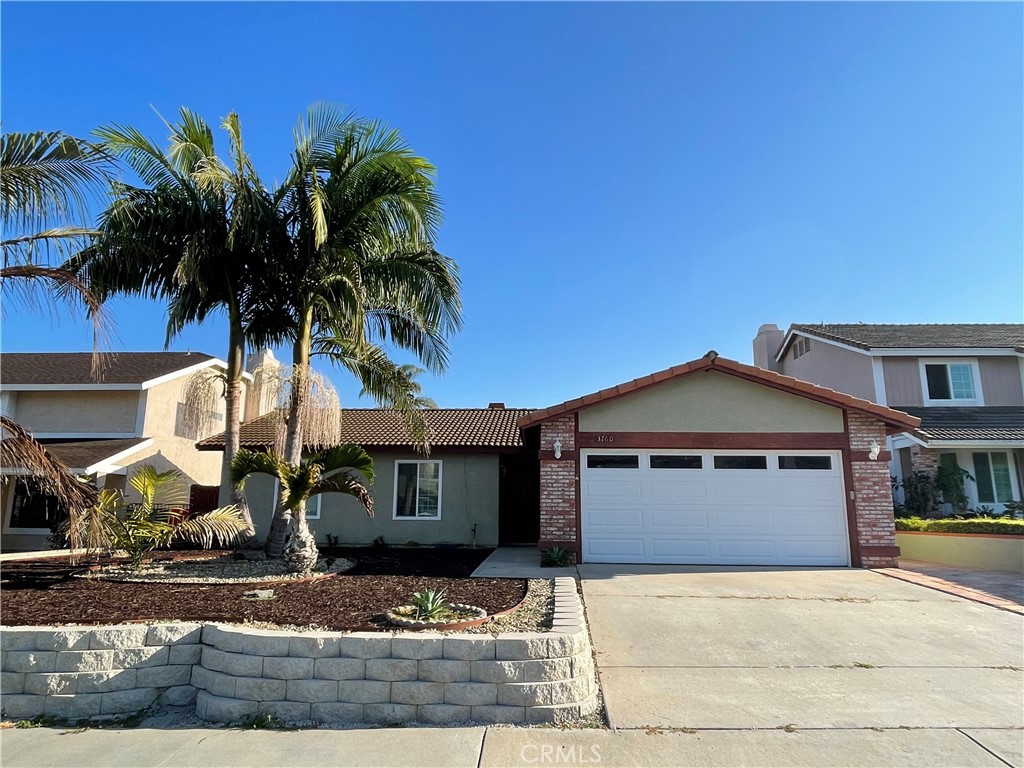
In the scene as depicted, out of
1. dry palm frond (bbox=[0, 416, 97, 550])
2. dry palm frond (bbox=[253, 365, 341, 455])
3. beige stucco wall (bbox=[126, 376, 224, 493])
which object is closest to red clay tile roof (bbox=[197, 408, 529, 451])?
beige stucco wall (bbox=[126, 376, 224, 493])

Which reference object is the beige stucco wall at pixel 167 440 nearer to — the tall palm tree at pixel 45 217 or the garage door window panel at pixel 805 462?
the tall palm tree at pixel 45 217

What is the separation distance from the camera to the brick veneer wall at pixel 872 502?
1123 centimetres

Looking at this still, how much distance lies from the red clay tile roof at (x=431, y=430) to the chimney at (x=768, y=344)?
12892 mm

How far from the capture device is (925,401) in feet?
58.2

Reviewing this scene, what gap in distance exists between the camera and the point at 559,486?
11695 mm

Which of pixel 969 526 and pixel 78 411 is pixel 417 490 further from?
pixel 969 526

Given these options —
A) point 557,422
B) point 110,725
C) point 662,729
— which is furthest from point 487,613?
point 557,422

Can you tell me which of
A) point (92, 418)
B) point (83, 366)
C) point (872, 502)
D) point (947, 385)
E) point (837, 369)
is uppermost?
point (837, 369)

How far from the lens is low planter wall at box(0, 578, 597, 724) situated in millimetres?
4711

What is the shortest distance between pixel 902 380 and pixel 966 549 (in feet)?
23.6

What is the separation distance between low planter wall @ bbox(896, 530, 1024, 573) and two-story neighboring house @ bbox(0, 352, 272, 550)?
53.9 feet

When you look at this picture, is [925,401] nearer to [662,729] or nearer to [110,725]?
[662,729]

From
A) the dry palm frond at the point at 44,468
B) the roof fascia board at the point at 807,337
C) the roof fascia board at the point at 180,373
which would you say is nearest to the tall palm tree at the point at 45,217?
the dry palm frond at the point at 44,468

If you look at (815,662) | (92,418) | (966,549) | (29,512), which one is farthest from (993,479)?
(29,512)
